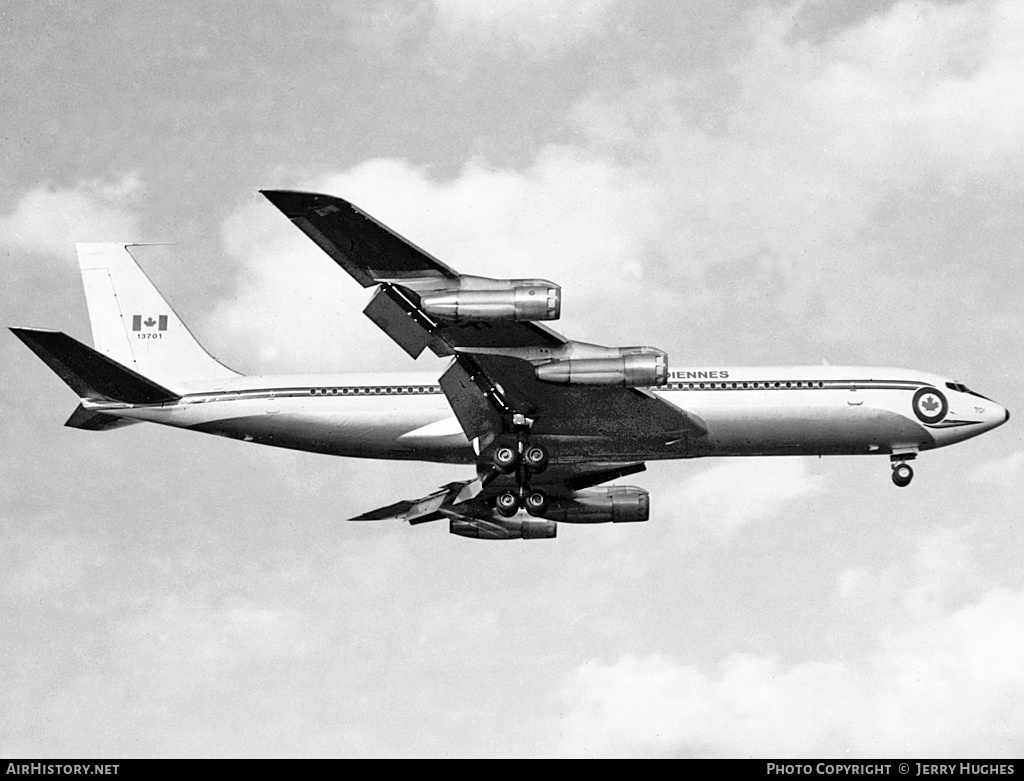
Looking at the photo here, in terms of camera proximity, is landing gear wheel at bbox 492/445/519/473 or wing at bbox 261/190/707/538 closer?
wing at bbox 261/190/707/538

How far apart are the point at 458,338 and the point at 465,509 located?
11923mm

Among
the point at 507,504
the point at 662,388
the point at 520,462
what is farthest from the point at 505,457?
the point at 662,388

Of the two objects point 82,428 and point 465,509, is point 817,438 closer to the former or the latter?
point 465,509

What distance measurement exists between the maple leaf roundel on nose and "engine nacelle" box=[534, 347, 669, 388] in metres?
10.7

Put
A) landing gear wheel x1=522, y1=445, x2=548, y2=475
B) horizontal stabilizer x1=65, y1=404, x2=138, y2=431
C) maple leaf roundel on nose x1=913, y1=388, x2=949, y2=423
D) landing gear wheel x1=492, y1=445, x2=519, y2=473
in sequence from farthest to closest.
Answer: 1. maple leaf roundel on nose x1=913, y1=388, x2=949, y2=423
2. horizontal stabilizer x1=65, y1=404, x2=138, y2=431
3. landing gear wheel x1=522, y1=445, x2=548, y2=475
4. landing gear wheel x1=492, y1=445, x2=519, y2=473

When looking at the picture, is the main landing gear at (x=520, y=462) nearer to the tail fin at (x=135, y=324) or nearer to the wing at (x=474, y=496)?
the wing at (x=474, y=496)

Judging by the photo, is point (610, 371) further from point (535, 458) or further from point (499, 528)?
point (499, 528)

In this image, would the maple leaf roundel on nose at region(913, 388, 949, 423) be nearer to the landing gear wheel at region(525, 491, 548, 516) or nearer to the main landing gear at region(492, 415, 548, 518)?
the main landing gear at region(492, 415, 548, 518)

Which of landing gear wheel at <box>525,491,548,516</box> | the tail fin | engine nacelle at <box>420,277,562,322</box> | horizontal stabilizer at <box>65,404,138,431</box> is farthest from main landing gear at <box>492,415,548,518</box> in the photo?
horizontal stabilizer at <box>65,404,138,431</box>

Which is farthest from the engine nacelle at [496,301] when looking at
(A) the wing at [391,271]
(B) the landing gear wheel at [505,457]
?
(B) the landing gear wheel at [505,457]

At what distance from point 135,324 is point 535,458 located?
54.3 ft

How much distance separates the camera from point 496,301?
109 feet

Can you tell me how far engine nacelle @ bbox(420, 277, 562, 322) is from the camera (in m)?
33.2
